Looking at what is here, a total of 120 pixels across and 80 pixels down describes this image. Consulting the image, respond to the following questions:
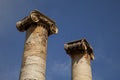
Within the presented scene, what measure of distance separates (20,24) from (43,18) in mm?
1536

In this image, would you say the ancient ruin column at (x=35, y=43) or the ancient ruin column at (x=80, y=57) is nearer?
the ancient ruin column at (x=35, y=43)

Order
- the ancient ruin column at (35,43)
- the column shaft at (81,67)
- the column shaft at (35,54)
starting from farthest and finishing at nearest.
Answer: the column shaft at (81,67), the ancient ruin column at (35,43), the column shaft at (35,54)

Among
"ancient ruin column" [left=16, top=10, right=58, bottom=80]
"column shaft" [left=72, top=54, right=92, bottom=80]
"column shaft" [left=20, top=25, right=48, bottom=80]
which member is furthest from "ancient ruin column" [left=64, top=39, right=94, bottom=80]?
"column shaft" [left=20, top=25, right=48, bottom=80]

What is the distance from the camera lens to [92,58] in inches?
833

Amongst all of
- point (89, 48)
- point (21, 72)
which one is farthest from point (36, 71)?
point (89, 48)

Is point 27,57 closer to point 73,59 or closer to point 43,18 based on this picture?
point 43,18

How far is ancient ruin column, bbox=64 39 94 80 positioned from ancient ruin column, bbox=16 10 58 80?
400cm

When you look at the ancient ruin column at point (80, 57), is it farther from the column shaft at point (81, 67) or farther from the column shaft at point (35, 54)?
the column shaft at point (35, 54)

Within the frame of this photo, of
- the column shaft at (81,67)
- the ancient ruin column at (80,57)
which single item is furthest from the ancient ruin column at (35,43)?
the column shaft at (81,67)

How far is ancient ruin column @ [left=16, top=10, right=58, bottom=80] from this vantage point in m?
14.1

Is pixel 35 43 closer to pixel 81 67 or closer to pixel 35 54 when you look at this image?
pixel 35 54

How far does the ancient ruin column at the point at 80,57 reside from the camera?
19.4m

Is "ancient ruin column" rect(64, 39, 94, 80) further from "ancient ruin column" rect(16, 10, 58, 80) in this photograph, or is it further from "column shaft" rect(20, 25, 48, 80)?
"column shaft" rect(20, 25, 48, 80)

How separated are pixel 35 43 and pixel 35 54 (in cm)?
70
